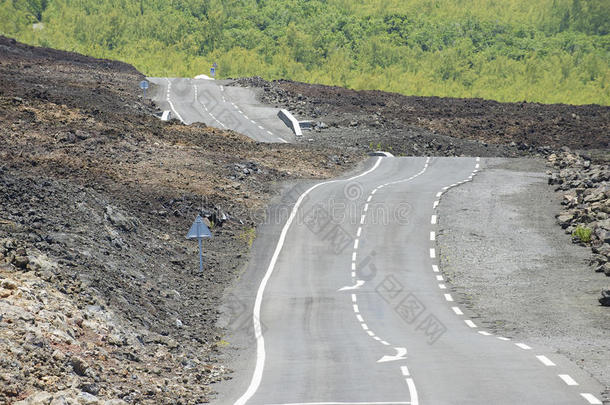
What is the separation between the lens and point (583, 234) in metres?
34.8

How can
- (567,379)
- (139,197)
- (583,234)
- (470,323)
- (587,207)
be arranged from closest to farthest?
1. (567,379)
2. (470,323)
3. (583,234)
4. (139,197)
5. (587,207)

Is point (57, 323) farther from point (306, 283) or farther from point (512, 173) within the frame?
point (512, 173)

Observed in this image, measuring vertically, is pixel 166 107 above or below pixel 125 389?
above

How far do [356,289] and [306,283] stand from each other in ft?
6.38

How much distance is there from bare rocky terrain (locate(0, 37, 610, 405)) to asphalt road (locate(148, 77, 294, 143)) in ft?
8.07

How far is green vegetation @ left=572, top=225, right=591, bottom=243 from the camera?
34.5 m

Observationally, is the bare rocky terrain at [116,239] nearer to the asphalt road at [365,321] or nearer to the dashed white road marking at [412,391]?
the asphalt road at [365,321]

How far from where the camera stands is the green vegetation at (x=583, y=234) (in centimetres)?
3453

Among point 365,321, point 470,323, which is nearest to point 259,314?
point 365,321

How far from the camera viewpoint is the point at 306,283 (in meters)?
30.3

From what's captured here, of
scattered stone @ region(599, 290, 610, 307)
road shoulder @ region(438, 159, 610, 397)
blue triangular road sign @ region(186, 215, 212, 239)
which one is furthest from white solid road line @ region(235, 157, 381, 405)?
scattered stone @ region(599, 290, 610, 307)

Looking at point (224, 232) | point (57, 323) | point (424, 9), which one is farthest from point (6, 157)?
point (424, 9)

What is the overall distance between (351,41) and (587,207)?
108m

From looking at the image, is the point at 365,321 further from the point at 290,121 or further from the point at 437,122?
the point at 437,122
